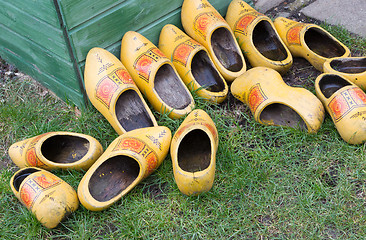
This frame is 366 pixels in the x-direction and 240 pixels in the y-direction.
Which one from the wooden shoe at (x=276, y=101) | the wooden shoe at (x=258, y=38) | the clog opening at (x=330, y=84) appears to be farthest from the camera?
the wooden shoe at (x=258, y=38)

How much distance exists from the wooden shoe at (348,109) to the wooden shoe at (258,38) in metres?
0.42

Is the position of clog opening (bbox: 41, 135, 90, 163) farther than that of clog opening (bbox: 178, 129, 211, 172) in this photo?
Yes

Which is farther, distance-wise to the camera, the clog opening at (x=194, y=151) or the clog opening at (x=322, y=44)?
the clog opening at (x=322, y=44)

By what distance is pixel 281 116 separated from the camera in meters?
2.43

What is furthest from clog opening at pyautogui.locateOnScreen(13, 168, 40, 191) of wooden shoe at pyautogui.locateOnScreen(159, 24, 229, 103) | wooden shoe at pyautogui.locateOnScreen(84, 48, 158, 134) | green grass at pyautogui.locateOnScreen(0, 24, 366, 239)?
wooden shoe at pyautogui.locateOnScreen(159, 24, 229, 103)

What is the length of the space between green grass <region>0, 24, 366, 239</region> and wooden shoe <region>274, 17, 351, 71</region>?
55cm

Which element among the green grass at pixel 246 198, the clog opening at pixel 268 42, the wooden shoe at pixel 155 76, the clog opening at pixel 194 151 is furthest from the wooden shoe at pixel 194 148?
→ the clog opening at pixel 268 42

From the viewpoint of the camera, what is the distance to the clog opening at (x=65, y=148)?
228 centimetres

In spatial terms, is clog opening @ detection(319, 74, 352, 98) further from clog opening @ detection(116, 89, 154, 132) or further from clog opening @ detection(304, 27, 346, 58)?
clog opening @ detection(116, 89, 154, 132)

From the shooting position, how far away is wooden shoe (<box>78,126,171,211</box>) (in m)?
2.05

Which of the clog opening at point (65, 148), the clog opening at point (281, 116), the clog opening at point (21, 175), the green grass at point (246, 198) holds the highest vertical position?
the clog opening at point (21, 175)

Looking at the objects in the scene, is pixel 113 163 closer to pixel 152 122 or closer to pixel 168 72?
pixel 152 122

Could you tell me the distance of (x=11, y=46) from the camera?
280cm

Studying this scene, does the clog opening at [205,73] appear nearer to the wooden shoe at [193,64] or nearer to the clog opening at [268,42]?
the wooden shoe at [193,64]
